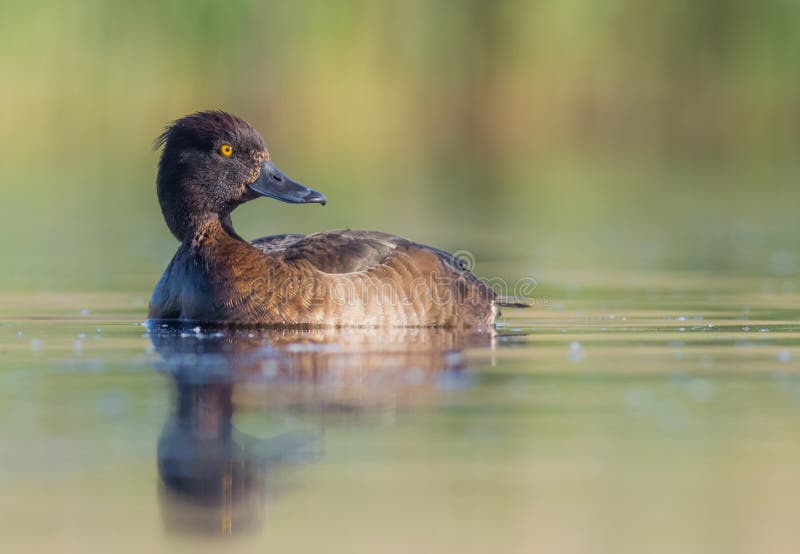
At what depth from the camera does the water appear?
14.0 ft

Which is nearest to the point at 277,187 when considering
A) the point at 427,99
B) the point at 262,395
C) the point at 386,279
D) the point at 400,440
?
the point at 386,279

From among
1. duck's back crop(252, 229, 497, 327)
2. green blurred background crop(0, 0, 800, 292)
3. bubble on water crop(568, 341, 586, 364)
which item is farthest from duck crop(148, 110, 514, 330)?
green blurred background crop(0, 0, 800, 292)

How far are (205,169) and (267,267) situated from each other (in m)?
0.90

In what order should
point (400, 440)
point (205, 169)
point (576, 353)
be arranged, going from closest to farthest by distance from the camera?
point (400, 440)
point (576, 353)
point (205, 169)

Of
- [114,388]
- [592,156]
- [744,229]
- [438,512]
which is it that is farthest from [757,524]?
[592,156]

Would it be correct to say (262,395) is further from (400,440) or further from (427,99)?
(427,99)

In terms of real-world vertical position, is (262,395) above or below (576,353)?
below

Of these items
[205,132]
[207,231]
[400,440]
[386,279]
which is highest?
[205,132]

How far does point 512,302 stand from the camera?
9531 millimetres

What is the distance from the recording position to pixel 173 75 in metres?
24.1

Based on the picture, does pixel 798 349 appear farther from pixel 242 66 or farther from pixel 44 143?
pixel 44 143

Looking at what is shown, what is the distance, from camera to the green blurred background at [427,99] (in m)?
19.4

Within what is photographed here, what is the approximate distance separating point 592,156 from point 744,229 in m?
12.3

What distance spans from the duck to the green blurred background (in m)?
7.52
